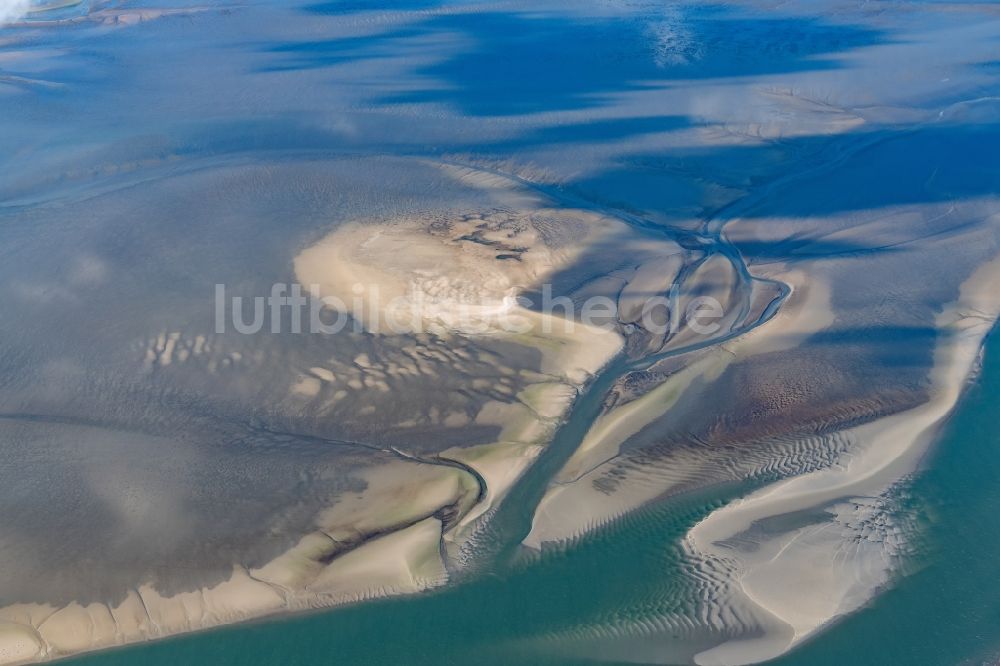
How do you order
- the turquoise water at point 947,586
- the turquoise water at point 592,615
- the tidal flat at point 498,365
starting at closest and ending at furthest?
the turquoise water at point 947,586 → the turquoise water at point 592,615 → the tidal flat at point 498,365

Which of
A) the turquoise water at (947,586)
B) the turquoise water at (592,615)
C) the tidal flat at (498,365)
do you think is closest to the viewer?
the turquoise water at (947,586)

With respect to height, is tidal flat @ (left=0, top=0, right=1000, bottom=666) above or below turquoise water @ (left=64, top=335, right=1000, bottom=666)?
above

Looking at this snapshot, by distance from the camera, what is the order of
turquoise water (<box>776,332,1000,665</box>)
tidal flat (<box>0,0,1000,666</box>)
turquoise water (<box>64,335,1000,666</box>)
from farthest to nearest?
1. tidal flat (<box>0,0,1000,666</box>)
2. turquoise water (<box>64,335,1000,666</box>)
3. turquoise water (<box>776,332,1000,665</box>)

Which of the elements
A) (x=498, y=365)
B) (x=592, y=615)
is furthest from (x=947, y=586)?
(x=498, y=365)

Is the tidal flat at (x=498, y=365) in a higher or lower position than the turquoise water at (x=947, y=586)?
higher

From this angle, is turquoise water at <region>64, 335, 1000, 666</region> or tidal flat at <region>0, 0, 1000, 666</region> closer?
turquoise water at <region>64, 335, 1000, 666</region>

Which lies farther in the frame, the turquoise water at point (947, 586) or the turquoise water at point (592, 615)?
the turquoise water at point (592, 615)
